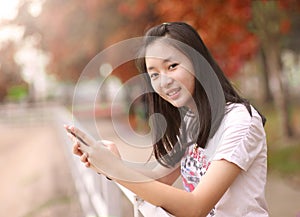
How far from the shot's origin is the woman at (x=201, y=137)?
1496mm

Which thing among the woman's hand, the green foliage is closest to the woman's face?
the woman's hand

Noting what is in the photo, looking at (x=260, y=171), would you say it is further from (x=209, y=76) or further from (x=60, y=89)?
(x=60, y=89)

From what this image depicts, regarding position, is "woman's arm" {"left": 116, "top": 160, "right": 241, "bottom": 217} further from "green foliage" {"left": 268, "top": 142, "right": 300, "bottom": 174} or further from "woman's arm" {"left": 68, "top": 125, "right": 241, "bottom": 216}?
"green foliage" {"left": 268, "top": 142, "right": 300, "bottom": 174}

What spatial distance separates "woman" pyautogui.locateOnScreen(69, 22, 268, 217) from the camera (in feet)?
4.91

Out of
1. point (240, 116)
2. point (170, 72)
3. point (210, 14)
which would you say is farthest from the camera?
point (210, 14)

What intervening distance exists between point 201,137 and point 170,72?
0.75 feet

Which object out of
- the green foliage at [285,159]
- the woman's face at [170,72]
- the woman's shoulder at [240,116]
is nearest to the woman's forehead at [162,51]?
the woman's face at [170,72]

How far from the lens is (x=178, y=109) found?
199 cm

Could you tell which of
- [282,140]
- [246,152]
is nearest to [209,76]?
[246,152]

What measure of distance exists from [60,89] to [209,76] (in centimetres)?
4768

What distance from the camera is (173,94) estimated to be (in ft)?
5.85

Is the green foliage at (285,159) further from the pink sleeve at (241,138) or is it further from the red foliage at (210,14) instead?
the pink sleeve at (241,138)

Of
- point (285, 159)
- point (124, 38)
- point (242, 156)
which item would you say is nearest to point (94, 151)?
point (242, 156)

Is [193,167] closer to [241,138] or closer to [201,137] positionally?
[201,137]
